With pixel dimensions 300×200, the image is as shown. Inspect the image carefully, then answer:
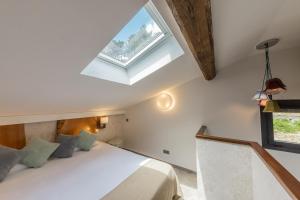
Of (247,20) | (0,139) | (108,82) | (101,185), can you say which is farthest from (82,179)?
(247,20)

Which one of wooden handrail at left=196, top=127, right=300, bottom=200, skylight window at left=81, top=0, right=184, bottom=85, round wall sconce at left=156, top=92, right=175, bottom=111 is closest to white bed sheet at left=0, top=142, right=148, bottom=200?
skylight window at left=81, top=0, right=184, bottom=85

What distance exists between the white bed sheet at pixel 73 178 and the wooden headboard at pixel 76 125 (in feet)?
2.34

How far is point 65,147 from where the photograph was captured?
2.46 metres

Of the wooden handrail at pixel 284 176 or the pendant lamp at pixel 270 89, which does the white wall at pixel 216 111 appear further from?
the wooden handrail at pixel 284 176

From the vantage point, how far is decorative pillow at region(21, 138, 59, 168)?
2.06m

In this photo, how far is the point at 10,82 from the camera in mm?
1291

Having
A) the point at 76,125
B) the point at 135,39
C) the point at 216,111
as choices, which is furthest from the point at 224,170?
the point at 76,125

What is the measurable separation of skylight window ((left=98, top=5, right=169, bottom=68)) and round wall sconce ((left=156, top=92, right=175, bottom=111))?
1.55 m

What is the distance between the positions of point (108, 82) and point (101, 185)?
3.87 ft

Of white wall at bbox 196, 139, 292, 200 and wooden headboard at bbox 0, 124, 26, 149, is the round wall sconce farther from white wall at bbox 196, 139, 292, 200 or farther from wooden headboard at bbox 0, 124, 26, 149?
wooden headboard at bbox 0, 124, 26, 149

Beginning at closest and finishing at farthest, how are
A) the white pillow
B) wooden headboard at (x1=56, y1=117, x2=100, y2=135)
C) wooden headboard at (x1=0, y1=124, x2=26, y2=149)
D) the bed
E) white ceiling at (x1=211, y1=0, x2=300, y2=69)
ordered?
white ceiling at (x1=211, y1=0, x2=300, y2=69) < the bed < the white pillow < wooden headboard at (x1=0, y1=124, x2=26, y2=149) < wooden headboard at (x1=56, y1=117, x2=100, y2=135)

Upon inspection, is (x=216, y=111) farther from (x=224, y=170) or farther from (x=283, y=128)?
(x=224, y=170)

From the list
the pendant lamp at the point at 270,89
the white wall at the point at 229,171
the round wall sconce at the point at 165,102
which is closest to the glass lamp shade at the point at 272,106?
the pendant lamp at the point at 270,89

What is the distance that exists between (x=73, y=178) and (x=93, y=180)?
0.80 feet
